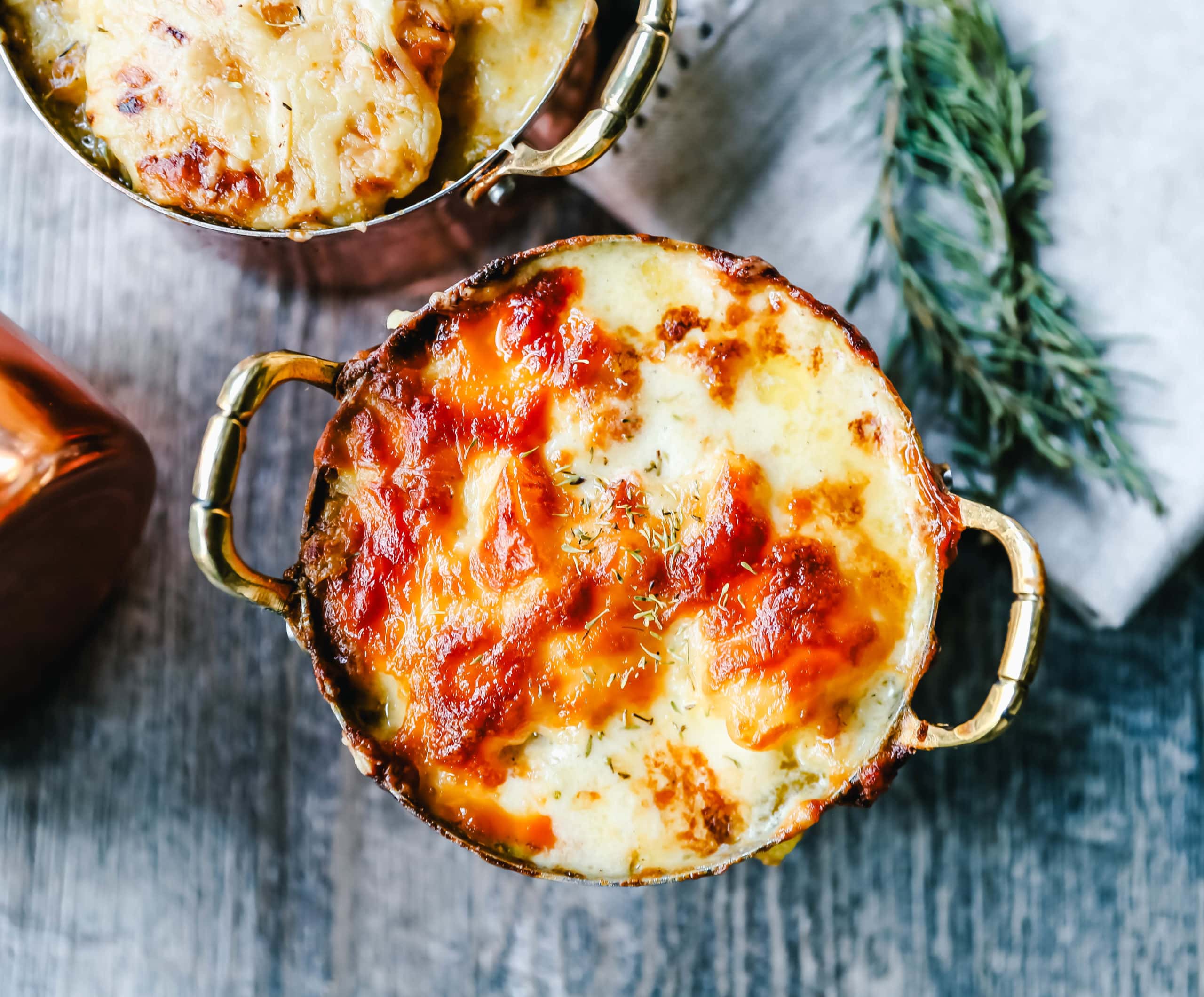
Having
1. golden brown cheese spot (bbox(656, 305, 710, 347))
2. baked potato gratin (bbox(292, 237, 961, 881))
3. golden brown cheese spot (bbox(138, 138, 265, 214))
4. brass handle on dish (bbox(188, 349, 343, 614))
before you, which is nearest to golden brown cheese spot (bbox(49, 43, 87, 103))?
golden brown cheese spot (bbox(138, 138, 265, 214))

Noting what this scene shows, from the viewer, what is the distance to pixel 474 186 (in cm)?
131

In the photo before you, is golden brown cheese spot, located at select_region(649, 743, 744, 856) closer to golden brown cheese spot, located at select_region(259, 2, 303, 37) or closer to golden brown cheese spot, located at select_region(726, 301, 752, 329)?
golden brown cheese spot, located at select_region(726, 301, 752, 329)

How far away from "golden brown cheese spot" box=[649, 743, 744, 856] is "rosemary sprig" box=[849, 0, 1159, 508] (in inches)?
26.4

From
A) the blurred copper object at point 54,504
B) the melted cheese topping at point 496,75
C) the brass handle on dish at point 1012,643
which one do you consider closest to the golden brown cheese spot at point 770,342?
the brass handle on dish at point 1012,643

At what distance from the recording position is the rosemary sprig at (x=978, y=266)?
1.52m

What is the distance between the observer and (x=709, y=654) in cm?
122

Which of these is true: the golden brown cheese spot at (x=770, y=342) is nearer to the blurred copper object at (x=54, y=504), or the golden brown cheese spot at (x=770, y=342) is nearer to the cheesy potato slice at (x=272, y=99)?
the cheesy potato slice at (x=272, y=99)

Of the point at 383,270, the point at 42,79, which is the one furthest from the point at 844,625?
A: the point at 42,79

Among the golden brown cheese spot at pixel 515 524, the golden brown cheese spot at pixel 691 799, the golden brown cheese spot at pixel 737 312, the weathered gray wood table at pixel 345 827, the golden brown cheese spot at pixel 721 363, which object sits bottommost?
the weathered gray wood table at pixel 345 827

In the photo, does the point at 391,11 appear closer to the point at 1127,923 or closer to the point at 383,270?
the point at 383,270

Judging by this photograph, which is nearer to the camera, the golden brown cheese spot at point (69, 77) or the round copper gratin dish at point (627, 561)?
the round copper gratin dish at point (627, 561)

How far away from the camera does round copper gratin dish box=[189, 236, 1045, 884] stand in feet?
3.96

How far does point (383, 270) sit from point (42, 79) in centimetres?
48

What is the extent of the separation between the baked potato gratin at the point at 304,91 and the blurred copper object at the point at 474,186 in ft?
0.09
